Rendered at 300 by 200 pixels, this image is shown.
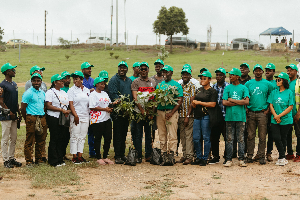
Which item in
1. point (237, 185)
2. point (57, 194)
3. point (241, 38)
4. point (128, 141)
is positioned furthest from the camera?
point (241, 38)

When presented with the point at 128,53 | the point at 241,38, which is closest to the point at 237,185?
the point at 128,53

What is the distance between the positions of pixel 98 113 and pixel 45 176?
1849mm

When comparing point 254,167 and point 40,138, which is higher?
point 40,138

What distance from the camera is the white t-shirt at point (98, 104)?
310 inches

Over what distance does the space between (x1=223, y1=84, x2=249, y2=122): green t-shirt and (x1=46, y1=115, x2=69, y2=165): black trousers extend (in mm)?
3737

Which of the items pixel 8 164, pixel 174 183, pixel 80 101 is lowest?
pixel 174 183

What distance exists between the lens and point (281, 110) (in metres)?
7.90

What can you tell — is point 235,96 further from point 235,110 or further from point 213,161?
point 213,161

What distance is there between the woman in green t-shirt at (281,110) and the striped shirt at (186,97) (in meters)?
1.76

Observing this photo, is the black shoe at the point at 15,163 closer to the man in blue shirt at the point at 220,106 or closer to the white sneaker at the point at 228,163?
the man in blue shirt at the point at 220,106

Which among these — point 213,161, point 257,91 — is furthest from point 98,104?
point 257,91

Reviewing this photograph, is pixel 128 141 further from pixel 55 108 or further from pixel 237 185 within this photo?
pixel 237 185

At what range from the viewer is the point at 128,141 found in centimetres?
1124

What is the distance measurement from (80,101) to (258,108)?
4026 mm
